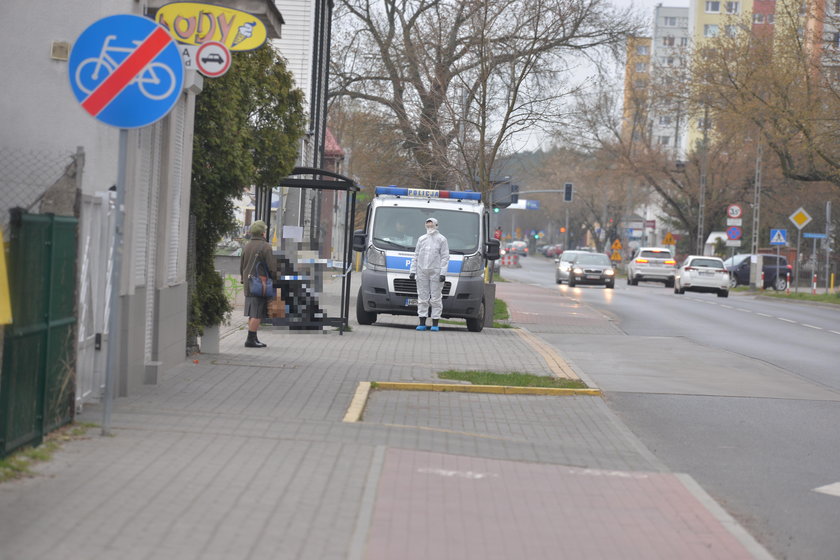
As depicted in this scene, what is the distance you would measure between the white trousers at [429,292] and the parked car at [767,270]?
3521 cm

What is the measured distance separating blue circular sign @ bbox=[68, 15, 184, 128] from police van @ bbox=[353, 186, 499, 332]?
13.5m

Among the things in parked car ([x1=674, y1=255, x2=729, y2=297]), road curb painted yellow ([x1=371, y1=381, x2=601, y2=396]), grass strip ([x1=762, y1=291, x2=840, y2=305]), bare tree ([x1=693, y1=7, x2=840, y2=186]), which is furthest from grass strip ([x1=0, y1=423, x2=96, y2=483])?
parked car ([x1=674, y1=255, x2=729, y2=297])

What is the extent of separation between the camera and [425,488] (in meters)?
7.32

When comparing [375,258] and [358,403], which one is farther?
[375,258]

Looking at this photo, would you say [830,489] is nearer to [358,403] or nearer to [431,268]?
[358,403]

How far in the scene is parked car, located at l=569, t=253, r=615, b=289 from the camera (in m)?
50.2

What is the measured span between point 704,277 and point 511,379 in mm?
35436

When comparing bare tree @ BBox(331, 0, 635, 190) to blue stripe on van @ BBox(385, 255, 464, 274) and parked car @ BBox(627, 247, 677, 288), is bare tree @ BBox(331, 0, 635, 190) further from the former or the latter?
parked car @ BBox(627, 247, 677, 288)

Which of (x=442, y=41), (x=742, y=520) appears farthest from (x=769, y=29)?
(x=742, y=520)

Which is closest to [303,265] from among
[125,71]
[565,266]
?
[125,71]

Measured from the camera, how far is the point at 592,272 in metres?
50.5

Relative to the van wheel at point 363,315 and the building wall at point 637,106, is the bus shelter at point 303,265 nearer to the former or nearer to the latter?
the van wheel at point 363,315

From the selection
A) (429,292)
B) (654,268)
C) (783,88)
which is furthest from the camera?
(654,268)

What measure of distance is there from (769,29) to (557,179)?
181ft
